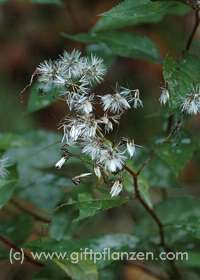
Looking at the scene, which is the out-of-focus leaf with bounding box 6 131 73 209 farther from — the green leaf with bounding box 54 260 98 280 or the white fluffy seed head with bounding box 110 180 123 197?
the white fluffy seed head with bounding box 110 180 123 197

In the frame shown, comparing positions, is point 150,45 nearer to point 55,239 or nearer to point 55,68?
point 55,68

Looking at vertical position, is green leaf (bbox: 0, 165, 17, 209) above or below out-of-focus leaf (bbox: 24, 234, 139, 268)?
above

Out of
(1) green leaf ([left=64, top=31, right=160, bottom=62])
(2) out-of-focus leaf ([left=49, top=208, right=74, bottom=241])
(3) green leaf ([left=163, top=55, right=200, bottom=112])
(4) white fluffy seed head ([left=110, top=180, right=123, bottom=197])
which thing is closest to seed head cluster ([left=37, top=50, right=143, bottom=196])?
(4) white fluffy seed head ([left=110, top=180, right=123, bottom=197])

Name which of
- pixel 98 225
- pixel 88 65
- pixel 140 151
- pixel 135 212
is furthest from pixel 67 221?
pixel 98 225

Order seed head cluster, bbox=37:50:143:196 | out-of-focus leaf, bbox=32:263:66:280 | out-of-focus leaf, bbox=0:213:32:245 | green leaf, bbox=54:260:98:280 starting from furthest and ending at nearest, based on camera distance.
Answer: out-of-focus leaf, bbox=0:213:32:245 < out-of-focus leaf, bbox=32:263:66:280 < green leaf, bbox=54:260:98:280 < seed head cluster, bbox=37:50:143:196

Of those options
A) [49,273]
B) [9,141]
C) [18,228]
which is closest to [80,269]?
[49,273]

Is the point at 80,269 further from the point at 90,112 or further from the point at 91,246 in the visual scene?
the point at 90,112

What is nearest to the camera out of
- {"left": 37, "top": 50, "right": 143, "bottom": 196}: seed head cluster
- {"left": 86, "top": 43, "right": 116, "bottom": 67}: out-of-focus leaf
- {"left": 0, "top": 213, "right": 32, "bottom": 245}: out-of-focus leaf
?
{"left": 37, "top": 50, "right": 143, "bottom": 196}: seed head cluster

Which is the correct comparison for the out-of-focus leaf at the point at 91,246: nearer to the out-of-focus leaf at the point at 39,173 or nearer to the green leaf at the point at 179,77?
the out-of-focus leaf at the point at 39,173
